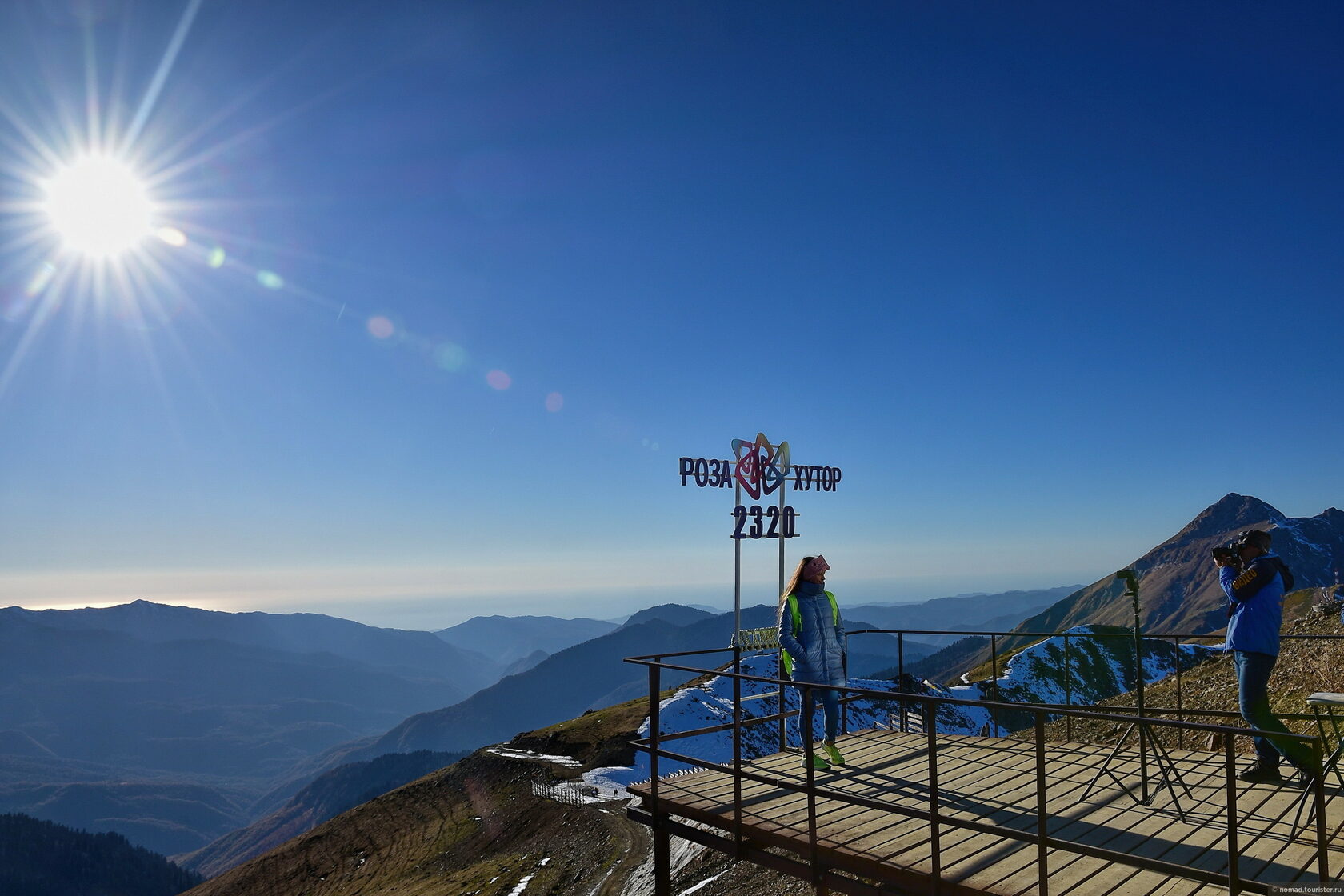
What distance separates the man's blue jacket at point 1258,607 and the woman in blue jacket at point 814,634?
4338 millimetres

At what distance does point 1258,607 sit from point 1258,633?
0.27 metres

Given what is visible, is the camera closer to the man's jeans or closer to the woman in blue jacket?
the man's jeans

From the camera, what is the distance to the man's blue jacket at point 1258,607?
812 cm

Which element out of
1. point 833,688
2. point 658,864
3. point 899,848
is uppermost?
point 833,688

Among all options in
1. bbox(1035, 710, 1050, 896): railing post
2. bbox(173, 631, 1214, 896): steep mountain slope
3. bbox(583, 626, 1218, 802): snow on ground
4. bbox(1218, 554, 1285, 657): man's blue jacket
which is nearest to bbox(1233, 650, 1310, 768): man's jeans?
bbox(1218, 554, 1285, 657): man's blue jacket

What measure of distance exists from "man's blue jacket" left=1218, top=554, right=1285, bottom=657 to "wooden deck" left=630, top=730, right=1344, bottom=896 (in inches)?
60.6

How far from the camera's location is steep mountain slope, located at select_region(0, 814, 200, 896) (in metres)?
173

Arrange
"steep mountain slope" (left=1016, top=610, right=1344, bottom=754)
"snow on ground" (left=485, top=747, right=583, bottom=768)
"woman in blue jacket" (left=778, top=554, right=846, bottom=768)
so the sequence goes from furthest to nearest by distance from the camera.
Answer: "snow on ground" (left=485, top=747, right=583, bottom=768), "steep mountain slope" (left=1016, top=610, right=1344, bottom=754), "woman in blue jacket" (left=778, top=554, right=846, bottom=768)

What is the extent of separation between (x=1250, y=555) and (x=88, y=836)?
25673 centimetres

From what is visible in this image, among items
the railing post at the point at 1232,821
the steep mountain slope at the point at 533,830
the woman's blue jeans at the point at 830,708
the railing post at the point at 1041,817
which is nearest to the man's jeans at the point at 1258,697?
the railing post at the point at 1232,821

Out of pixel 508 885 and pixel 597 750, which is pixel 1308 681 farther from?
pixel 597 750

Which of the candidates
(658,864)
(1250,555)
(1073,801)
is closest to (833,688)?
(1073,801)

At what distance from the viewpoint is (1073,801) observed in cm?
850

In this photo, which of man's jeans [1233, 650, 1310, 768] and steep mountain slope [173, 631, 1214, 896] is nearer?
man's jeans [1233, 650, 1310, 768]
